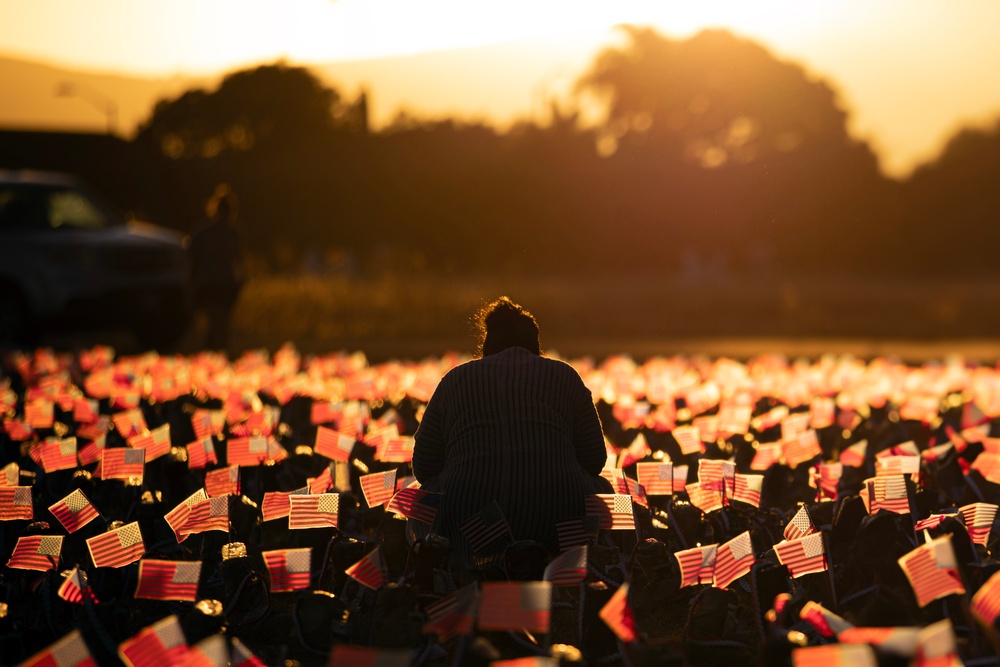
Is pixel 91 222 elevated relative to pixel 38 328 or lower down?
elevated

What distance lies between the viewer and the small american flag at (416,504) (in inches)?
195

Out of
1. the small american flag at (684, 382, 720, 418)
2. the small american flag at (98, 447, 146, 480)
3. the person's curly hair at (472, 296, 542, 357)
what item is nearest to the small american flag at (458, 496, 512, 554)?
the person's curly hair at (472, 296, 542, 357)

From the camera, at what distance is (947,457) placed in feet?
22.1

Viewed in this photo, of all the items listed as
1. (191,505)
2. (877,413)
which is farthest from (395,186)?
(191,505)

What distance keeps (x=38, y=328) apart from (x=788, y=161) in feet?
129

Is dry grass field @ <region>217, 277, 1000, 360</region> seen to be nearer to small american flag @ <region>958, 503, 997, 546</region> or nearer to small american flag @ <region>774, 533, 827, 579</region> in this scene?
small american flag @ <region>958, 503, 997, 546</region>

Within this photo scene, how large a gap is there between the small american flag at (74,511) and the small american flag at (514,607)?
2059 mm

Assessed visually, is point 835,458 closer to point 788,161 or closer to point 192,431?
point 192,431

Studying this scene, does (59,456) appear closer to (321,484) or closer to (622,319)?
(321,484)

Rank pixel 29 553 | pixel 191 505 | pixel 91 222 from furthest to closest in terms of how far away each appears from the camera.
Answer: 1. pixel 91 222
2. pixel 191 505
3. pixel 29 553

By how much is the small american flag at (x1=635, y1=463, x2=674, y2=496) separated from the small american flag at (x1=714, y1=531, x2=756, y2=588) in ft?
4.00

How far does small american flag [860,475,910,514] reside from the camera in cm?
512

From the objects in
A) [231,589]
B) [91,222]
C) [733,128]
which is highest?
[733,128]

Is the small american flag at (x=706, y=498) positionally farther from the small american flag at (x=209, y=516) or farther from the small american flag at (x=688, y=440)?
the small american flag at (x=209, y=516)
